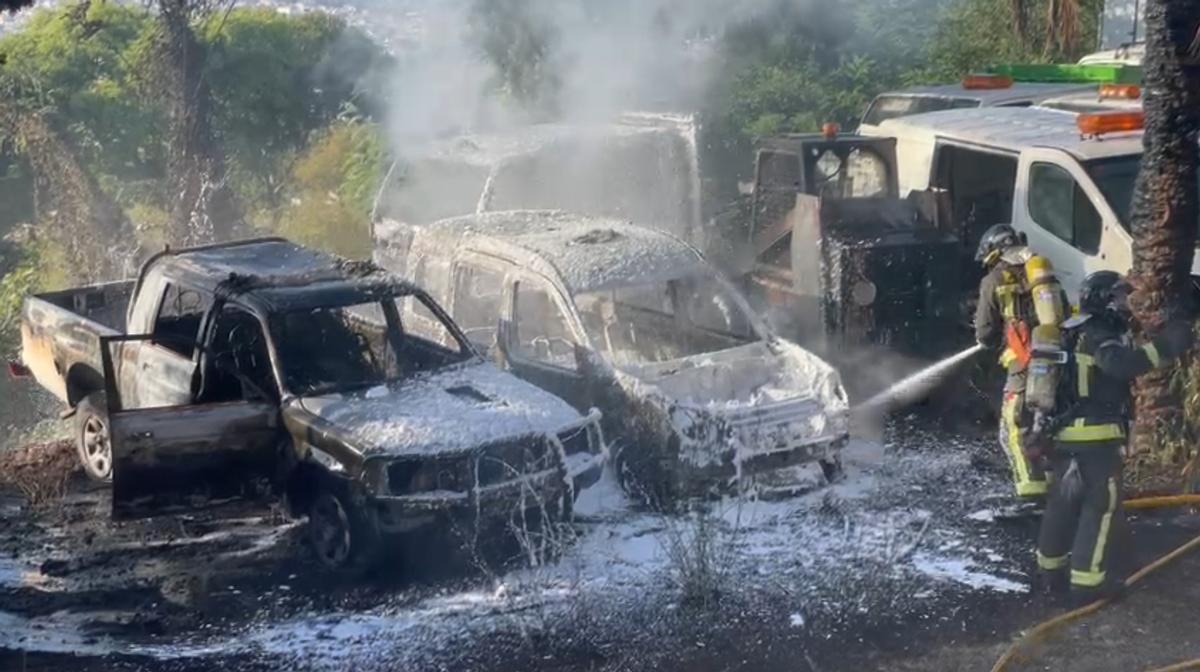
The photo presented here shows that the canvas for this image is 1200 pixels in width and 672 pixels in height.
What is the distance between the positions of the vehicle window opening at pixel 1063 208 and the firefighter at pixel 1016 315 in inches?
68.1

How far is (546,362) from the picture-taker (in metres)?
9.77

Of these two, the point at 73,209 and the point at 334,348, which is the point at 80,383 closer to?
the point at 334,348

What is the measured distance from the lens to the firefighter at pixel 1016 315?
7.99 meters

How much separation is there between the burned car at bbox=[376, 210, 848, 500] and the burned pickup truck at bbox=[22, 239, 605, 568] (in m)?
0.55

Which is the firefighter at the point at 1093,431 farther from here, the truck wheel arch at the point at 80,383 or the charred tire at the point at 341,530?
the truck wheel arch at the point at 80,383

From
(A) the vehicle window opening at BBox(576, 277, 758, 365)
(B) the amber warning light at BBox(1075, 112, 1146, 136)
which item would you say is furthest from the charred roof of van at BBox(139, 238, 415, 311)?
(B) the amber warning light at BBox(1075, 112, 1146, 136)

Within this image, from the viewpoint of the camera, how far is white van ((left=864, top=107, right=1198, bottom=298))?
10.4 meters

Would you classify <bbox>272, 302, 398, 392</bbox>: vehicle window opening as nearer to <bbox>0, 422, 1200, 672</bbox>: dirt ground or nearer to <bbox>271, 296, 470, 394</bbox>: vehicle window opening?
<bbox>271, 296, 470, 394</bbox>: vehicle window opening

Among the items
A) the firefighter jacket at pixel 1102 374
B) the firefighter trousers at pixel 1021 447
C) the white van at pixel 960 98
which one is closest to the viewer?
the firefighter jacket at pixel 1102 374

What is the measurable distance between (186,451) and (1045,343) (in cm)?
454

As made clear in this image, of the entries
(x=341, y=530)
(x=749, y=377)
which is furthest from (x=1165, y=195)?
(x=341, y=530)

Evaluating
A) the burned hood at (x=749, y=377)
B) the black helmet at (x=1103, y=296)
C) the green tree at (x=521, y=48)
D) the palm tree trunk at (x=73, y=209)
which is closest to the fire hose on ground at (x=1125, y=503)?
the black helmet at (x=1103, y=296)

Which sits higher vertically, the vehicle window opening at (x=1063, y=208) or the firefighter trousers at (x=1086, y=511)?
the vehicle window opening at (x=1063, y=208)

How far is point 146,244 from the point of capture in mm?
20781
